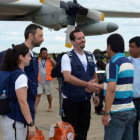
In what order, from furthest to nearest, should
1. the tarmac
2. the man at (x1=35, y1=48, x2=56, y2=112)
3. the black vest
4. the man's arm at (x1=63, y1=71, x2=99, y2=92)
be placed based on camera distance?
the man at (x1=35, y1=48, x2=56, y2=112)
the tarmac
the black vest
the man's arm at (x1=63, y1=71, x2=99, y2=92)

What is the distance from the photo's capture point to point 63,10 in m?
9.65

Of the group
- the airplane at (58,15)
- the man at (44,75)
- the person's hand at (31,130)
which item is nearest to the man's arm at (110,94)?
the person's hand at (31,130)

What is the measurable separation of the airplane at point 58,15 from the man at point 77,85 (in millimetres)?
4186

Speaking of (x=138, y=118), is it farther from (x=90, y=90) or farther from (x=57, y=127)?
(x=57, y=127)

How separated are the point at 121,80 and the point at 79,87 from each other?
0.86 metres

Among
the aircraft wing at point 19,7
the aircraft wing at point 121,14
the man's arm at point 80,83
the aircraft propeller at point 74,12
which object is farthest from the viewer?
the aircraft wing at point 121,14

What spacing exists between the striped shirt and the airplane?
16.6 feet

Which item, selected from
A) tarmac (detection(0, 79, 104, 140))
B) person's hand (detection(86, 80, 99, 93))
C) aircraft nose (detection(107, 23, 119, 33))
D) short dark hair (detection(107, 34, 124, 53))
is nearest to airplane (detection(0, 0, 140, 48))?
aircraft nose (detection(107, 23, 119, 33))

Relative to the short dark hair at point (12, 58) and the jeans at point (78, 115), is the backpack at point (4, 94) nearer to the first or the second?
the short dark hair at point (12, 58)

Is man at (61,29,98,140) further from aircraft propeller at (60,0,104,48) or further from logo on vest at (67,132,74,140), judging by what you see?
aircraft propeller at (60,0,104,48)

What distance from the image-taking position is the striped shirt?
114 inches

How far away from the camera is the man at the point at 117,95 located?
287 cm

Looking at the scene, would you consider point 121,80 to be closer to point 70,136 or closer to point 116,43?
point 116,43

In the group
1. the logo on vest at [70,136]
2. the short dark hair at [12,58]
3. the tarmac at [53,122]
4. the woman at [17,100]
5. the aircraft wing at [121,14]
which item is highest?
the aircraft wing at [121,14]
